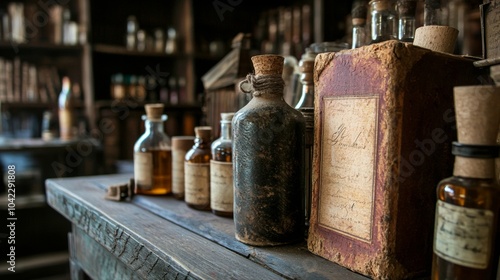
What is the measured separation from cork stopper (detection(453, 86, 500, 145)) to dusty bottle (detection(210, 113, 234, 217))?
1.42ft

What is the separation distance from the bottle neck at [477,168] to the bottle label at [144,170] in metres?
0.77

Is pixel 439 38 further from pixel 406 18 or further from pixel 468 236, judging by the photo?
pixel 468 236

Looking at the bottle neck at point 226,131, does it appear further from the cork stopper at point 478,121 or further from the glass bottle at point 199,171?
the cork stopper at point 478,121

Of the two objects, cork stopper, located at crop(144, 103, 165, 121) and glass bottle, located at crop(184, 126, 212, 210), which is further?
Answer: cork stopper, located at crop(144, 103, 165, 121)

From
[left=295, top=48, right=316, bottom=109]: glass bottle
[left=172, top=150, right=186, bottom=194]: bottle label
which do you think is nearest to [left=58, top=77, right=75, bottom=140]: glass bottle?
[left=172, top=150, right=186, bottom=194]: bottle label

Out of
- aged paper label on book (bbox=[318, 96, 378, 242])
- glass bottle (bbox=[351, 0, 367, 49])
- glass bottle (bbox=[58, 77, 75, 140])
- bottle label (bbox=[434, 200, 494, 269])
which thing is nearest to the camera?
bottle label (bbox=[434, 200, 494, 269])

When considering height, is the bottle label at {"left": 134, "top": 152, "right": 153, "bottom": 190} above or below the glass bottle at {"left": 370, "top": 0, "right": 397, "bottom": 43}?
below

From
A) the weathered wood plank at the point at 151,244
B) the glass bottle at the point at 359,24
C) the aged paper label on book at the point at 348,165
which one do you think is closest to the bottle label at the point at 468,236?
the aged paper label on book at the point at 348,165

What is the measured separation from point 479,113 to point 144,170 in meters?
0.80

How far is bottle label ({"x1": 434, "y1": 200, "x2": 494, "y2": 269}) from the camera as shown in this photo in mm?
442

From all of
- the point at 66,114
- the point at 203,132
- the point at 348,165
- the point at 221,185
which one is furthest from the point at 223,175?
the point at 66,114

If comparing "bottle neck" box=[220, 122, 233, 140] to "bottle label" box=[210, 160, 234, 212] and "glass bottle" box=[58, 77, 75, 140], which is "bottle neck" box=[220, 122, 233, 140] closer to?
"bottle label" box=[210, 160, 234, 212]

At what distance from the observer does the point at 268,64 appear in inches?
25.9

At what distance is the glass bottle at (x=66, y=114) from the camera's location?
96.8 inches
